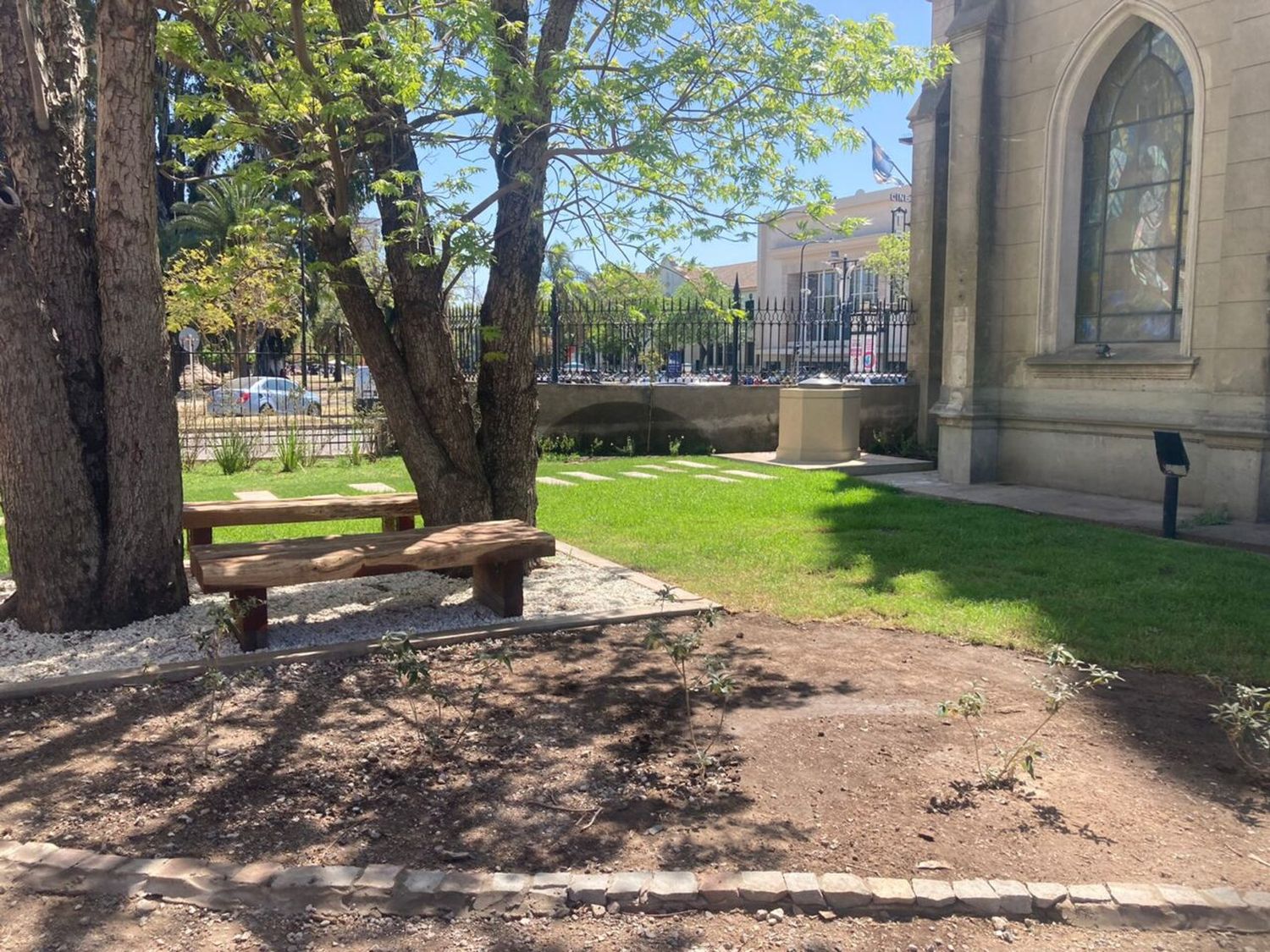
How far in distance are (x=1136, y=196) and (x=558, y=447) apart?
29.1 ft

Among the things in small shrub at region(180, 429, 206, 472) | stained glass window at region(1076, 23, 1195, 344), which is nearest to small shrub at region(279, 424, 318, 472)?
small shrub at region(180, 429, 206, 472)

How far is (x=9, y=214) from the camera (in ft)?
17.5

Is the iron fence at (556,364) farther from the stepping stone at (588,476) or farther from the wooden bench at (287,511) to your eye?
the wooden bench at (287,511)

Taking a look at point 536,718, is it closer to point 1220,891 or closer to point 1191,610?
point 1220,891

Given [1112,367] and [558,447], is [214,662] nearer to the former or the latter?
[1112,367]

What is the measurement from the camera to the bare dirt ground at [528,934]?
9.52ft

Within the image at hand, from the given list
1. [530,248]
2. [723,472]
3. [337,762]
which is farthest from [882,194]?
[337,762]

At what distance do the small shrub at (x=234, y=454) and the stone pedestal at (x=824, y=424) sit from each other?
25.8 feet

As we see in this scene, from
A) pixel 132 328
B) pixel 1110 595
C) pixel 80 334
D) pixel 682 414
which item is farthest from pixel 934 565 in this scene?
pixel 682 414

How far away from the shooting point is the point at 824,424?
14828 millimetres

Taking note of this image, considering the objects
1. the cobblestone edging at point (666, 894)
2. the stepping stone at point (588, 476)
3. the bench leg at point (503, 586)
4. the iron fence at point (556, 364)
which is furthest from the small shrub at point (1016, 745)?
the iron fence at point (556, 364)

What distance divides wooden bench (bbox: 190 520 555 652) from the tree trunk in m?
0.57

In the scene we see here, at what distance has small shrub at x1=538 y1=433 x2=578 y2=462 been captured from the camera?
1583 centimetres

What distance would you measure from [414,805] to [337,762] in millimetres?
542
